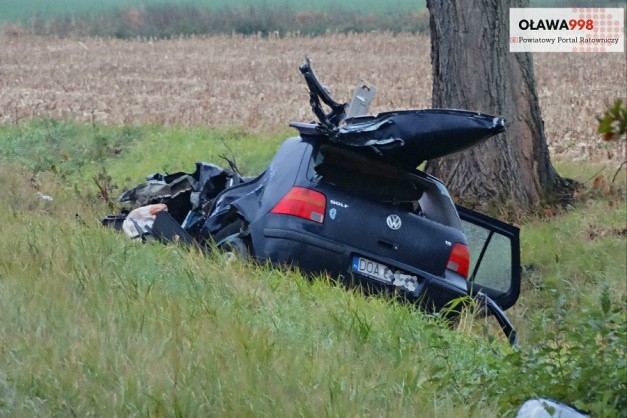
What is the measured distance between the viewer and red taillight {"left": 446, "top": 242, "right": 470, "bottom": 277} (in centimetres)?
767

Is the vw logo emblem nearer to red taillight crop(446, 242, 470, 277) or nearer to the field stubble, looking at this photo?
red taillight crop(446, 242, 470, 277)

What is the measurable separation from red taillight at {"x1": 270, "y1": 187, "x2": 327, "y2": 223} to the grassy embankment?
15.2 inches

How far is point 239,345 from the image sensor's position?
5004 mm

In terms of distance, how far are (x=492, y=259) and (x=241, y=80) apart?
2051 cm

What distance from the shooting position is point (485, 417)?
4559mm

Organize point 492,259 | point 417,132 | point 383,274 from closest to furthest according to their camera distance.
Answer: point 417,132, point 383,274, point 492,259

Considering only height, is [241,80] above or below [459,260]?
below

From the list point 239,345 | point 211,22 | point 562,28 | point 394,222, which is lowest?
point 211,22

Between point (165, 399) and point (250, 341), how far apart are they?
2.63 feet

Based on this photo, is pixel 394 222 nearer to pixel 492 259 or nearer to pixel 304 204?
pixel 304 204

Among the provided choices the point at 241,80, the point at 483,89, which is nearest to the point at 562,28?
the point at 483,89

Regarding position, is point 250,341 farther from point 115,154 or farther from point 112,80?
point 112,80

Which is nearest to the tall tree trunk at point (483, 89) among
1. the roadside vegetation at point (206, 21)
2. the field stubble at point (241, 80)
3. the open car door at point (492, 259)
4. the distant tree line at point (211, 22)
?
the field stubble at point (241, 80)

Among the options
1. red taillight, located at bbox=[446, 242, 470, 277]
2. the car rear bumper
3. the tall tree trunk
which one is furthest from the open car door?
the tall tree trunk
